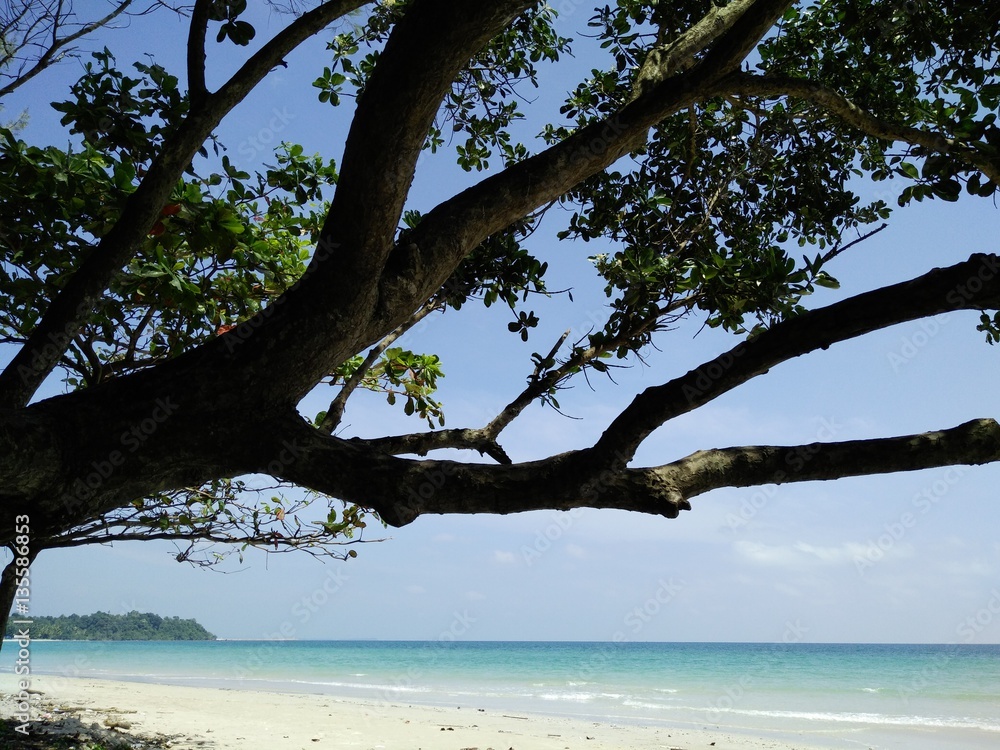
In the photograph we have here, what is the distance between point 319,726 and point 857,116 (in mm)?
11293

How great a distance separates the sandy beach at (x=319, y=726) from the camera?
9.48 metres

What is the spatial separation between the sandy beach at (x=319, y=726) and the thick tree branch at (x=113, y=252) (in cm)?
606

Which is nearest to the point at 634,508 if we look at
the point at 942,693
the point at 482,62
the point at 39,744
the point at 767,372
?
the point at 767,372

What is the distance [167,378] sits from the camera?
267 centimetres

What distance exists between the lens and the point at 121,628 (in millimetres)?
54188

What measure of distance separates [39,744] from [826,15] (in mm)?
8378

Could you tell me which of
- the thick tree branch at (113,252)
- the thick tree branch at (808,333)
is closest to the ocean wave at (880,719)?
the thick tree branch at (808,333)

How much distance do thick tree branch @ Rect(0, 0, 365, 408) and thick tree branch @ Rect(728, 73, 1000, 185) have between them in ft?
7.08

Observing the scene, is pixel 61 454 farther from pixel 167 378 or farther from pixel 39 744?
pixel 39 744

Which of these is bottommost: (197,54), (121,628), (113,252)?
(121,628)

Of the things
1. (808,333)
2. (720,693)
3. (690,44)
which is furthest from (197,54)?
(720,693)

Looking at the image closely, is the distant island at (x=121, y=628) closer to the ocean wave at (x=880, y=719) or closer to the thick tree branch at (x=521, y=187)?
the ocean wave at (x=880, y=719)

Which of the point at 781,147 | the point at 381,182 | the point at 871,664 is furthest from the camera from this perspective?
the point at 871,664

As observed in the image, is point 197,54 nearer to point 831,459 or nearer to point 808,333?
point 808,333
